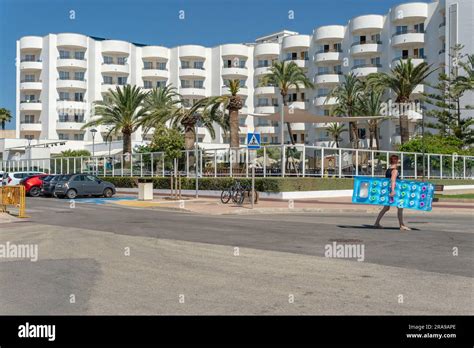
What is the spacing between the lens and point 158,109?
5234cm

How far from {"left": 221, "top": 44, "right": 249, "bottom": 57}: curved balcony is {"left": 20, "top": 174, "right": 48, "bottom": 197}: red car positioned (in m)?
52.9

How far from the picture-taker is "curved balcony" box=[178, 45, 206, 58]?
86.6 m

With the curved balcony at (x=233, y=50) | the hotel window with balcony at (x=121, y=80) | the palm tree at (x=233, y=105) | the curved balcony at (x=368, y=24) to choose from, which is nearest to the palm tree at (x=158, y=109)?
the palm tree at (x=233, y=105)

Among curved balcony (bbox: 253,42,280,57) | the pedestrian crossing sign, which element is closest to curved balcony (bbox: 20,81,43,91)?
curved balcony (bbox: 253,42,280,57)

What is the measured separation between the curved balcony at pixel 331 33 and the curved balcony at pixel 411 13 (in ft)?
28.6

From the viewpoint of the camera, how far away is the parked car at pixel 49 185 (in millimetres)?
35188

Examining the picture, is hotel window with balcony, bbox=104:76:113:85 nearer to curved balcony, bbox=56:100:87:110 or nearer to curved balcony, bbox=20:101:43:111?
curved balcony, bbox=56:100:87:110

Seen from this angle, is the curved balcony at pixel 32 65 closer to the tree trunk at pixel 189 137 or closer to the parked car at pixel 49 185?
the tree trunk at pixel 189 137

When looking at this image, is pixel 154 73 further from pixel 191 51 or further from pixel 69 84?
pixel 69 84

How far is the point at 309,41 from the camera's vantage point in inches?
3184

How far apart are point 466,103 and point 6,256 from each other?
5793 centimetres

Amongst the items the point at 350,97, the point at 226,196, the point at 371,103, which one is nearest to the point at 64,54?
the point at 350,97

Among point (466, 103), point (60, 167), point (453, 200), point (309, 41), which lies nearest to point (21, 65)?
point (60, 167)
